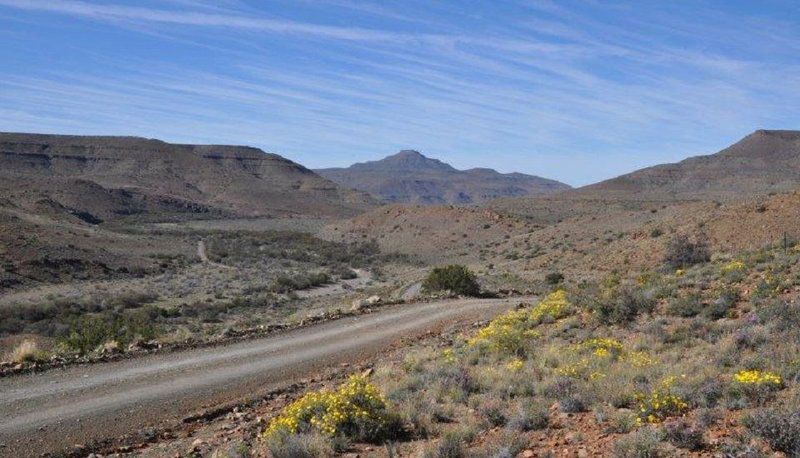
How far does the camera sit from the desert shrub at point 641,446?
673cm

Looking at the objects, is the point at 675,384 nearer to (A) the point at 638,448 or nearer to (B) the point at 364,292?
(A) the point at 638,448

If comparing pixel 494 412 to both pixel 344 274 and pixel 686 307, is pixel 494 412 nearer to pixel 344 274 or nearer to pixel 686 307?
pixel 686 307

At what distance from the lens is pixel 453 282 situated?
2838 cm

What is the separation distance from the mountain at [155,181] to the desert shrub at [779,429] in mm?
127353

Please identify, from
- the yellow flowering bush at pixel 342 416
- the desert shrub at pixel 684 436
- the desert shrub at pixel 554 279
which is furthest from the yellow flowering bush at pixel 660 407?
the desert shrub at pixel 554 279

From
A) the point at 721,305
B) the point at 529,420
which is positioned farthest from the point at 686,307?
the point at 529,420

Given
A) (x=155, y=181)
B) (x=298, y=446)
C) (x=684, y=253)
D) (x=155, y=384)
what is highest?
(x=155, y=181)

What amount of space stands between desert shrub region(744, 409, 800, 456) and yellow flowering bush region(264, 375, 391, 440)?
4152 mm

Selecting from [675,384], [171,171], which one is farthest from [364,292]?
[171,171]

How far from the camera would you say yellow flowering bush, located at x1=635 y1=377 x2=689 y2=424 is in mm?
7945

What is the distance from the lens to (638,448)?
6820mm

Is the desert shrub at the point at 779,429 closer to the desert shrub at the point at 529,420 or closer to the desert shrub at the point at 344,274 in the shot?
the desert shrub at the point at 529,420

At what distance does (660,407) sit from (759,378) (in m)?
1.45

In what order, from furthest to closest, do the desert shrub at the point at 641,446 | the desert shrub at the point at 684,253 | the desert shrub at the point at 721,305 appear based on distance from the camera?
the desert shrub at the point at 684,253
the desert shrub at the point at 721,305
the desert shrub at the point at 641,446
